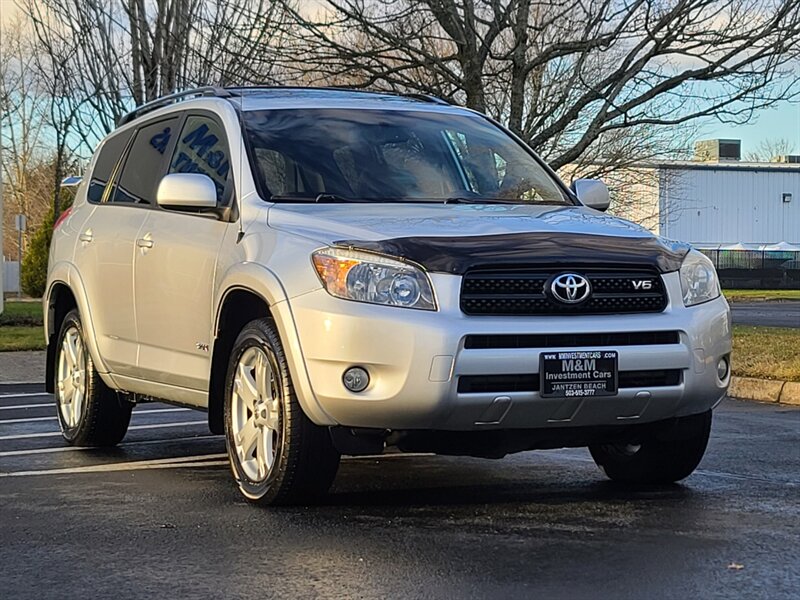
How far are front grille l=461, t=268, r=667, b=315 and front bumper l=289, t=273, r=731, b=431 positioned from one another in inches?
1.7

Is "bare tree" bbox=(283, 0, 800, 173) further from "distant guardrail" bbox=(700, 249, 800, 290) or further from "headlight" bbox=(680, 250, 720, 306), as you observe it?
"distant guardrail" bbox=(700, 249, 800, 290)

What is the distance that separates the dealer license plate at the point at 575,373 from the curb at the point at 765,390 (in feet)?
19.5

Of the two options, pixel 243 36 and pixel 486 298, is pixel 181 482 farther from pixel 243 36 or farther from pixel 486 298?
pixel 243 36

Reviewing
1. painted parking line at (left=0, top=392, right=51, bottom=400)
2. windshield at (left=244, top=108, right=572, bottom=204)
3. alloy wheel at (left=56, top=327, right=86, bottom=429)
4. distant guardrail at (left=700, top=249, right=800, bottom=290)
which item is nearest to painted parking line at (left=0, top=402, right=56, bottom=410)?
painted parking line at (left=0, top=392, right=51, bottom=400)

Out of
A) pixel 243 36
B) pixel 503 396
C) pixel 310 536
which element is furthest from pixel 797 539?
pixel 243 36

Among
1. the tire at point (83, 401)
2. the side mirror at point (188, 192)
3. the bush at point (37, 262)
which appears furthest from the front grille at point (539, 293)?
the bush at point (37, 262)

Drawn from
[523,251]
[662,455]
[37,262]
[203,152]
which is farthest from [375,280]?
[37,262]

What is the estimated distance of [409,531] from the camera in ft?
16.6

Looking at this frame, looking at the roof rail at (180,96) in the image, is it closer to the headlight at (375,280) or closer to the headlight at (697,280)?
the headlight at (375,280)

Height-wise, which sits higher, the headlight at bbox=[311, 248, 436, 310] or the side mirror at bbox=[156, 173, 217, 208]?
the side mirror at bbox=[156, 173, 217, 208]

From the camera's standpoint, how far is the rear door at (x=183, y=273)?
20.5ft

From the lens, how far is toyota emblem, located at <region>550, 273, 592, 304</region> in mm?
5184

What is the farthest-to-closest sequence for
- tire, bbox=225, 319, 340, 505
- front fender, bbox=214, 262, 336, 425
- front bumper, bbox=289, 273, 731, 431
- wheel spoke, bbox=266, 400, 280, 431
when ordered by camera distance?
wheel spoke, bbox=266, 400, 280, 431
tire, bbox=225, 319, 340, 505
front fender, bbox=214, 262, 336, 425
front bumper, bbox=289, 273, 731, 431

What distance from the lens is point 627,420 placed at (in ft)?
17.7
